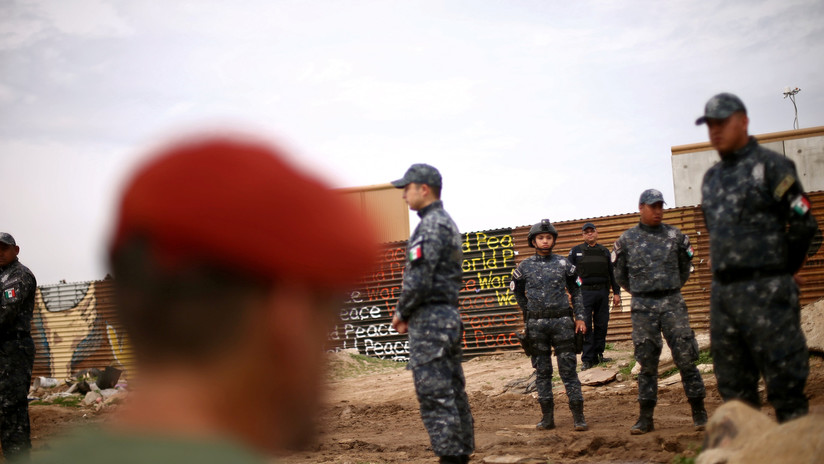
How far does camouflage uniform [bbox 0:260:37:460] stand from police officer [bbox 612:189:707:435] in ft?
20.5

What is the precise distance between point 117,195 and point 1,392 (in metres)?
7.10

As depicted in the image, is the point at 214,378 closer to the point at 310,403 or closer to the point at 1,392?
the point at 310,403

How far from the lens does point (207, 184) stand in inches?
43.1

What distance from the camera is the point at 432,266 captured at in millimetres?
5113

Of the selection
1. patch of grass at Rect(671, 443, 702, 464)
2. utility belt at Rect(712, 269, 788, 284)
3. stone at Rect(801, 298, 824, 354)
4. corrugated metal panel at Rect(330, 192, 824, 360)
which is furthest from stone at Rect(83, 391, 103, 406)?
utility belt at Rect(712, 269, 788, 284)

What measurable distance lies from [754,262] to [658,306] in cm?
272

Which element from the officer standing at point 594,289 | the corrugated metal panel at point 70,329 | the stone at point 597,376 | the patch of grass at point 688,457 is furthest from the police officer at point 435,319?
the corrugated metal panel at point 70,329

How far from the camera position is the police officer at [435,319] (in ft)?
16.3

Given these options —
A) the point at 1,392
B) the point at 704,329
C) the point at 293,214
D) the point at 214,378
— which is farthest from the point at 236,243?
the point at 704,329

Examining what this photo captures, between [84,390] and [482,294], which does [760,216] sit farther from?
[84,390]

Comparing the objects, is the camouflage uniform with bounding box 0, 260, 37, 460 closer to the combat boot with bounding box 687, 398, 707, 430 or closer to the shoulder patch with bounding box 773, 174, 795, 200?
the combat boot with bounding box 687, 398, 707, 430

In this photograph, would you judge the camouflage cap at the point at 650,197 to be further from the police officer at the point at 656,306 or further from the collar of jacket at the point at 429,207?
the collar of jacket at the point at 429,207

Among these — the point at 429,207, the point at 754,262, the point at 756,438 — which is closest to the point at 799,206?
the point at 754,262

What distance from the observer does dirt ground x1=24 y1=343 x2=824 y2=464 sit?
659cm
